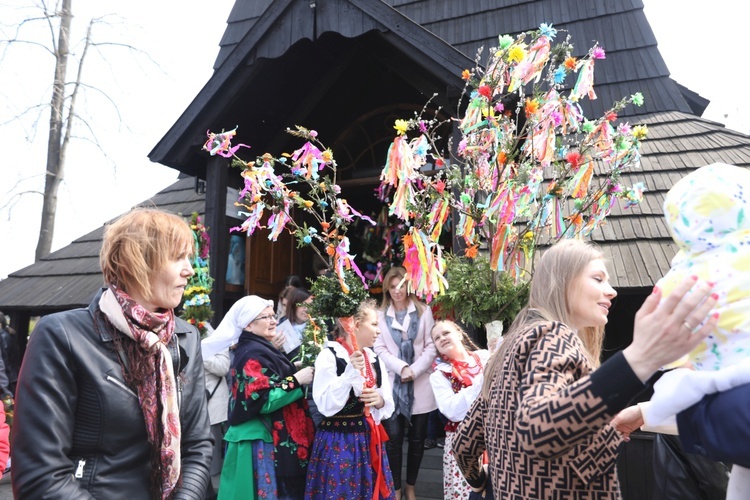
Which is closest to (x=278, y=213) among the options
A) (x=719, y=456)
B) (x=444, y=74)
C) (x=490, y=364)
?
(x=444, y=74)

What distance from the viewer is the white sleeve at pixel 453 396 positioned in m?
4.27

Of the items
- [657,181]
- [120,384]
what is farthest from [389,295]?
[120,384]

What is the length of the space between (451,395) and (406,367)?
1.02 metres

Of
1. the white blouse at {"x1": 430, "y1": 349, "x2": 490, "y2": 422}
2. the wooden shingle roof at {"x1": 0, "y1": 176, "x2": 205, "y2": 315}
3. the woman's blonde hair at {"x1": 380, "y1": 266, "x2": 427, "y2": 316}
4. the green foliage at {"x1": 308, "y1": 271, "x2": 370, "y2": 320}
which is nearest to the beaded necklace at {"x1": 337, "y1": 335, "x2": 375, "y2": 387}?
the green foliage at {"x1": 308, "y1": 271, "x2": 370, "y2": 320}

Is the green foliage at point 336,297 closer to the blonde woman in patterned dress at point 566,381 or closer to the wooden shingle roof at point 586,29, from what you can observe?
the blonde woman in patterned dress at point 566,381

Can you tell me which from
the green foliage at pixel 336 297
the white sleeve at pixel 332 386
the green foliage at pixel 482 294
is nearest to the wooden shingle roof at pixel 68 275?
the green foliage at pixel 336 297

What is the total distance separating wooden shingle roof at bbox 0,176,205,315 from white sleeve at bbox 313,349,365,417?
13.0 feet

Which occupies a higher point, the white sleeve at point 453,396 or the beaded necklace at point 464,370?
the beaded necklace at point 464,370

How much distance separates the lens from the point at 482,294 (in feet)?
12.4

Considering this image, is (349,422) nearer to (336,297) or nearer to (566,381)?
(336,297)

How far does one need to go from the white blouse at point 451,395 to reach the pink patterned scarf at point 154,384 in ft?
8.95

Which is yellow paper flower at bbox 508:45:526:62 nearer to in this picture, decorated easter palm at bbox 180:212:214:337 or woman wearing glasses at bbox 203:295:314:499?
woman wearing glasses at bbox 203:295:314:499

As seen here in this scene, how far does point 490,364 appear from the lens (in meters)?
1.98

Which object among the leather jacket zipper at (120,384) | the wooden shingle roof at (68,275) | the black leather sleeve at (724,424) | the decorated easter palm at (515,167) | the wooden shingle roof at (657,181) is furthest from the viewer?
the wooden shingle roof at (68,275)
